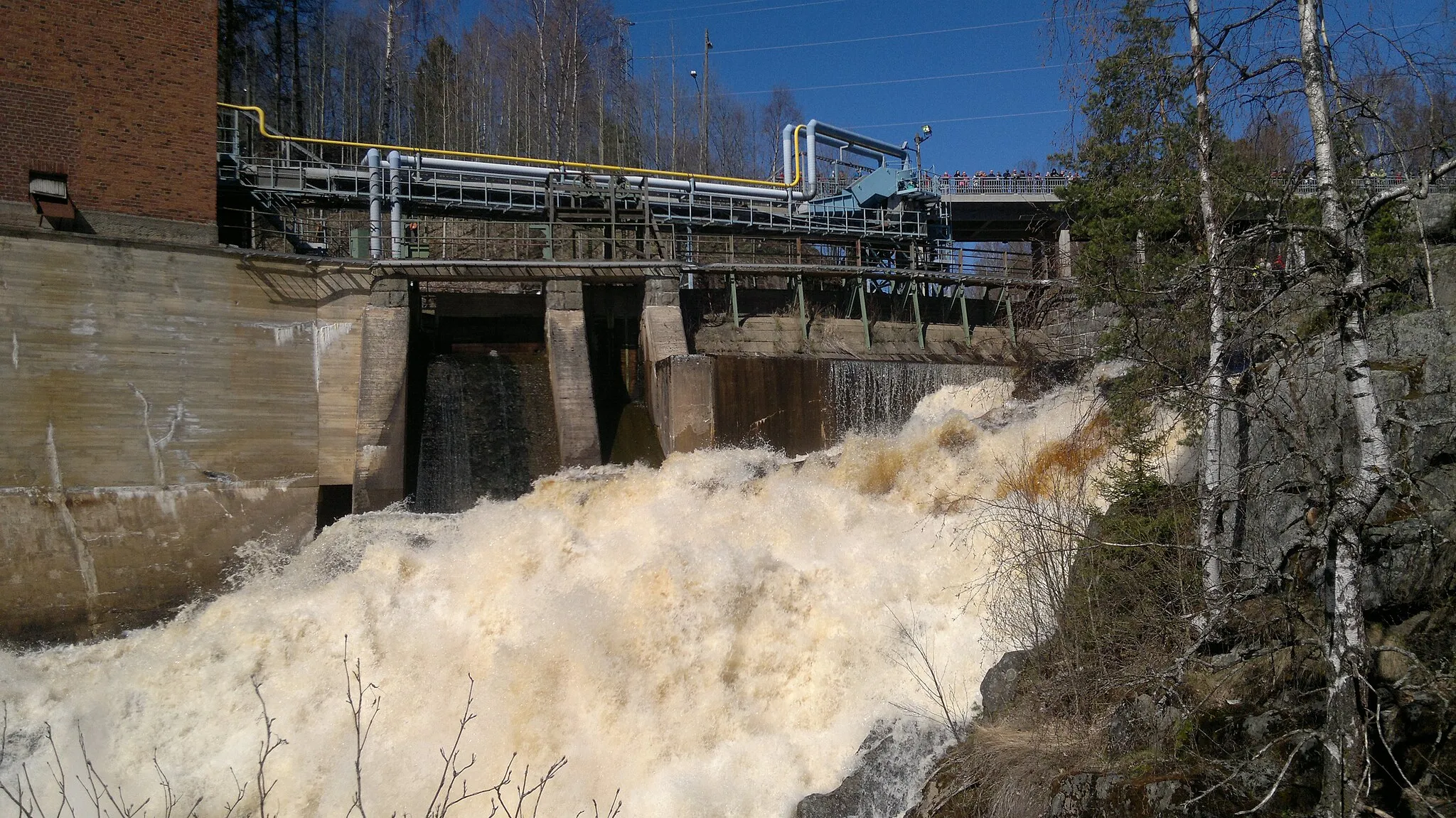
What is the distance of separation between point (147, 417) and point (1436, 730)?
15.6m

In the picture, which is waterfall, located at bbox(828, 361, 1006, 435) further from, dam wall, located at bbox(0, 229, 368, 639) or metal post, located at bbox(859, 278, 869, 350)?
dam wall, located at bbox(0, 229, 368, 639)

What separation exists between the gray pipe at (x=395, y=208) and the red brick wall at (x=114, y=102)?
3174mm

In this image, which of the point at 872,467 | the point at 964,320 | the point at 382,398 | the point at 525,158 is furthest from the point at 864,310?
the point at 382,398

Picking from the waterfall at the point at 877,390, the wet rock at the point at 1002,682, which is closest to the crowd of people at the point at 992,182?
the waterfall at the point at 877,390

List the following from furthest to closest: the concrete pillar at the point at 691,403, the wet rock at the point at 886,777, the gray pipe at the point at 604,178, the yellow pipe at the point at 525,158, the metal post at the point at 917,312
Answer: the metal post at the point at 917,312 → the gray pipe at the point at 604,178 → the yellow pipe at the point at 525,158 → the concrete pillar at the point at 691,403 → the wet rock at the point at 886,777

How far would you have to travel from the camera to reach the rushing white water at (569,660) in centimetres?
816

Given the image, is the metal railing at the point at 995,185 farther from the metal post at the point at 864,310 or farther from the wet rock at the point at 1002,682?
the wet rock at the point at 1002,682

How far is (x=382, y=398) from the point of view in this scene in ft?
50.2

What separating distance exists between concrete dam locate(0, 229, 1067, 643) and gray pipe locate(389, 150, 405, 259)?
0.92 m

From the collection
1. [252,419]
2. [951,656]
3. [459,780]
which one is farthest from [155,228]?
[951,656]

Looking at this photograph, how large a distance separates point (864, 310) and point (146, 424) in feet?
43.1

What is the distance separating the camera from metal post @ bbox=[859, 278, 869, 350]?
770 inches

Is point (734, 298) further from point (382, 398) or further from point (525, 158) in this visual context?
point (382, 398)

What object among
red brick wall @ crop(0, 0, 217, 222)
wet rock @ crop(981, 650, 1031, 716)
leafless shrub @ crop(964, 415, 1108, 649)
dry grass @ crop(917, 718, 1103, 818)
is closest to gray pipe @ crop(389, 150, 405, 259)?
red brick wall @ crop(0, 0, 217, 222)
